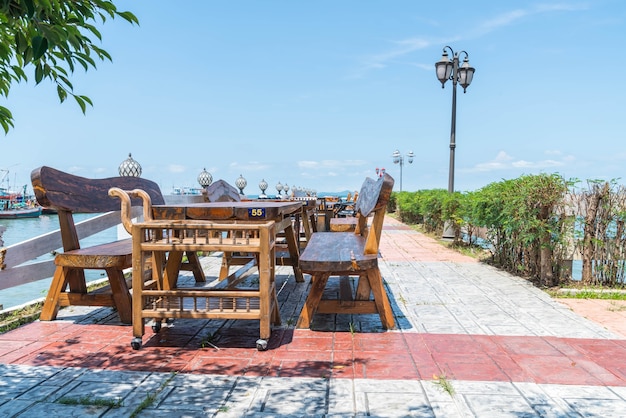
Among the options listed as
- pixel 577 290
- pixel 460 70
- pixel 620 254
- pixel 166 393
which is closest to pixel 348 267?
pixel 166 393

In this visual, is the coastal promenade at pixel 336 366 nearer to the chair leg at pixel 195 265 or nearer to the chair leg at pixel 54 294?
the chair leg at pixel 54 294

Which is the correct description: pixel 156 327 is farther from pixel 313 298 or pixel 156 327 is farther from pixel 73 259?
pixel 313 298

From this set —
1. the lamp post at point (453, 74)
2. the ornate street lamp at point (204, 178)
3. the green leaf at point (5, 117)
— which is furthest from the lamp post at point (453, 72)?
the green leaf at point (5, 117)

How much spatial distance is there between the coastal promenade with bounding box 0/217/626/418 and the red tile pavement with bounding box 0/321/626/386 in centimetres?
1

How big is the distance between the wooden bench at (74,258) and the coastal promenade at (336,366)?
189 mm

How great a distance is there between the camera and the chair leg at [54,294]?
380 cm

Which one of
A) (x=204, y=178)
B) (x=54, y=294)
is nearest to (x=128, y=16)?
(x=54, y=294)

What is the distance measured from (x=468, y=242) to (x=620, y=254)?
440cm

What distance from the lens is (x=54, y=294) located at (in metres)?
3.82

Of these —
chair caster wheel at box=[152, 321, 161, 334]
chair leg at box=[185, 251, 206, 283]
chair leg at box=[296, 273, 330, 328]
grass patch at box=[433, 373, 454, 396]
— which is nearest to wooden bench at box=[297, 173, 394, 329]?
chair leg at box=[296, 273, 330, 328]

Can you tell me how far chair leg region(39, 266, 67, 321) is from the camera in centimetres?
380

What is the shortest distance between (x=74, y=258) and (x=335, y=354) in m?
2.19

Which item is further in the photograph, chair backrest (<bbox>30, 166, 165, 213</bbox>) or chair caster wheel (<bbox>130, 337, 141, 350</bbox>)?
chair backrest (<bbox>30, 166, 165, 213</bbox>)

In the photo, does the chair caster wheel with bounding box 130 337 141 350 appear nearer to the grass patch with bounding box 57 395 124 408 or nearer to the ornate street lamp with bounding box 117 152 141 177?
the grass patch with bounding box 57 395 124 408
